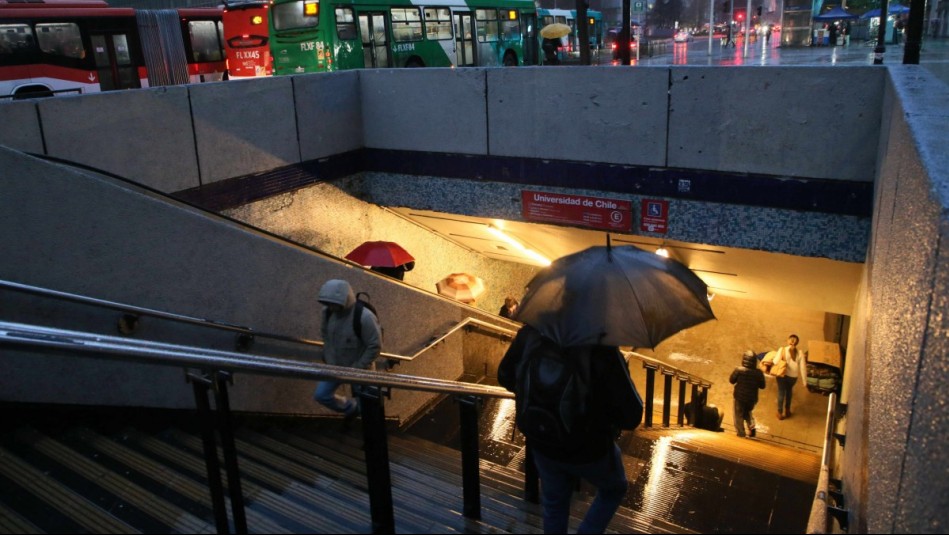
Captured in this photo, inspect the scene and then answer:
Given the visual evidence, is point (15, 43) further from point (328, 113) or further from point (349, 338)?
point (349, 338)

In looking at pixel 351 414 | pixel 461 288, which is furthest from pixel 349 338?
pixel 461 288

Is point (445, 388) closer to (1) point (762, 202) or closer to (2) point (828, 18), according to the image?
(1) point (762, 202)

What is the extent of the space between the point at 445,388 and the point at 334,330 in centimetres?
179

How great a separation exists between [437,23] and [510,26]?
151 inches

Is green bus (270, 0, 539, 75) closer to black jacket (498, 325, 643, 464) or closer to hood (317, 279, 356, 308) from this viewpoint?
hood (317, 279, 356, 308)

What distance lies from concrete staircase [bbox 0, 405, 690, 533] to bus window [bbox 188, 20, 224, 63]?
15706 millimetres

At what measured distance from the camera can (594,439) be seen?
2.93 meters

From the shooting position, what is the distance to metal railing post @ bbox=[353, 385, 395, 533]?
3.49 m

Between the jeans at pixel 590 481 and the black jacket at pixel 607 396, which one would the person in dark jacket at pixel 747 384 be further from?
the black jacket at pixel 607 396

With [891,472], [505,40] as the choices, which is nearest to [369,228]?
[891,472]

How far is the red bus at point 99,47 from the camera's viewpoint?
14609mm

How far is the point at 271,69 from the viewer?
17.2m

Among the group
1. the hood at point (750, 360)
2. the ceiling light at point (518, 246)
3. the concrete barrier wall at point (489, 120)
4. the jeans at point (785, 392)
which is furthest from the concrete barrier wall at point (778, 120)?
the jeans at point (785, 392)

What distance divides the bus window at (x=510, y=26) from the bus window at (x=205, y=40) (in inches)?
300
